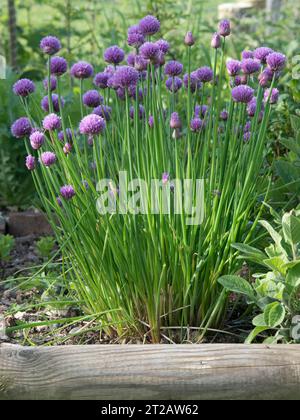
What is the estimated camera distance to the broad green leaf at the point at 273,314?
8.02 feet

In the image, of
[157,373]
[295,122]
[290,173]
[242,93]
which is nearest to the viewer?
[157,373]

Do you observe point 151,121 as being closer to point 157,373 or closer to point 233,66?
point 233,66

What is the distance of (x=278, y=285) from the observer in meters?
2.52

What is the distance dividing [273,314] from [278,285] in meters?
0.11

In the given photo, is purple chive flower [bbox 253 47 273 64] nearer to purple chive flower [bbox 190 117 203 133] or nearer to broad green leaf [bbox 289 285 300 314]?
purple chive flower [bbox 190 117 203 133]

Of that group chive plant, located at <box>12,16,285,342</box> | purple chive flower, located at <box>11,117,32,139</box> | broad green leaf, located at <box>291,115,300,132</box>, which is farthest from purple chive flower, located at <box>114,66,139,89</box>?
broad green leaf, located at <box>291,115,300,132</box>

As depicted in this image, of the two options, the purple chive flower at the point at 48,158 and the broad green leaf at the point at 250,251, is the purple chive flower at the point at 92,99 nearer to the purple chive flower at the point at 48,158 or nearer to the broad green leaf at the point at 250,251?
the purple chive flower at the point at 48,158

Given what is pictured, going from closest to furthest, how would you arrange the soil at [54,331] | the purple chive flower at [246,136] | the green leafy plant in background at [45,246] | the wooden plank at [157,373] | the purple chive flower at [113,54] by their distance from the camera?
the wooden plank at [157,373] < the purple chive flower at [113,54] < the soil at [54,331] < the purple chive flower at [246,136] < the green leafy plant in background at [45,246]

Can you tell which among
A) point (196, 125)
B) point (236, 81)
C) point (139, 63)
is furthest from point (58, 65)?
point (236, 81)

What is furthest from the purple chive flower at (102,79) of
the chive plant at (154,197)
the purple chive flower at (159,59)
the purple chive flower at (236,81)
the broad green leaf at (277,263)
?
the broad green leaf at (277,263)

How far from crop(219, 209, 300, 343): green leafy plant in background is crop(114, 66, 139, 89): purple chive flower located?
2.01 feet

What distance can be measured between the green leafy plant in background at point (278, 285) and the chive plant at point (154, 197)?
115 mm
